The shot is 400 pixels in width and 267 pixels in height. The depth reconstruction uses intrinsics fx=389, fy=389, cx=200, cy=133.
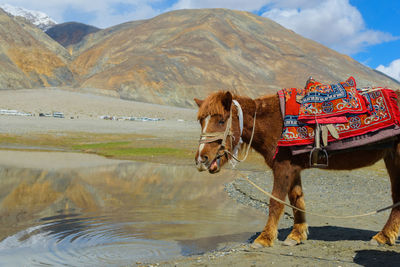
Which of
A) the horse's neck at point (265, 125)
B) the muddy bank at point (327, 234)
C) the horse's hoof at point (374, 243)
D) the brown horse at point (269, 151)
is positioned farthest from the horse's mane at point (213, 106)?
the horse's hoof at point (374, 243)

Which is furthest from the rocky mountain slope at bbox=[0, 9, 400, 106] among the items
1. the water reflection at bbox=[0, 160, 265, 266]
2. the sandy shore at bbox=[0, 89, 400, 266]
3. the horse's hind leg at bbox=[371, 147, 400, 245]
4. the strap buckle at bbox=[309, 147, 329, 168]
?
the strap buckle at bbox=[309, 147, 329, 168]

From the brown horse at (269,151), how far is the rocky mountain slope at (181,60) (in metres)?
89.3

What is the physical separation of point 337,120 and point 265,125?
1.02 metres

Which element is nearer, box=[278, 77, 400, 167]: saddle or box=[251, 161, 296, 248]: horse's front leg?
box=[278, 77, 400, 167]: saddle

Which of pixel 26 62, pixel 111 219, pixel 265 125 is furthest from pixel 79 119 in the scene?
pixel 26 62

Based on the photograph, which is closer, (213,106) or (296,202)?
(213,106)

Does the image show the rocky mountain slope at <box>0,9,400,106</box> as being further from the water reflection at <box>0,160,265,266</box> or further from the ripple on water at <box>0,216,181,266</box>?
the ripple on water at <box>0,216,181,266</box>

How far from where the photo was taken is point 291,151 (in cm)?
560

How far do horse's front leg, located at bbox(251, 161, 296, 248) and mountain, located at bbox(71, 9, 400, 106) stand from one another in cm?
10195

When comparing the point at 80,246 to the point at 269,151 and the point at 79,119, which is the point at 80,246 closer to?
the point at 269,151

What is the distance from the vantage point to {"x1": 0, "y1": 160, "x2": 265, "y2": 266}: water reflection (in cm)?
664

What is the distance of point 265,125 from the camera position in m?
5.82

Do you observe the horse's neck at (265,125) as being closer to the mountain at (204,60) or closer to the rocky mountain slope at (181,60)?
the rocky mountain slope at (181,60)

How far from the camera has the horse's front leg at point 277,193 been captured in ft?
18.5
